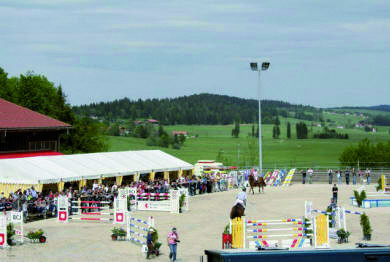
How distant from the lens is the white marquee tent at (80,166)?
3450cm

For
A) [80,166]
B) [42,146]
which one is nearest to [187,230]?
[80,166]

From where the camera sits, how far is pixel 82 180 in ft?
124

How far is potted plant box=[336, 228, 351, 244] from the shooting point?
23.1 m

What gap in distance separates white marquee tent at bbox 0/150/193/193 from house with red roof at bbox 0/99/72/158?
7.17m

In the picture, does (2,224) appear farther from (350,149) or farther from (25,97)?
(350,149)

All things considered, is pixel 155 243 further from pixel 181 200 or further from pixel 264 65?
pixel 264 65

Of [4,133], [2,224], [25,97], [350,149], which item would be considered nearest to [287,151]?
[350,149]

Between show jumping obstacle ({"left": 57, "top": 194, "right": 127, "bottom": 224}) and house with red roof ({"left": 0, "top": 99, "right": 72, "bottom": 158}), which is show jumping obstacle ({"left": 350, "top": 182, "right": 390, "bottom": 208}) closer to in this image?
show jumping obstacle ({"left": 57, "top": 194, "right": 127, "bottom": 224})

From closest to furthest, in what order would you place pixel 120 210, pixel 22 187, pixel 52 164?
pixel 120 210 → pixel 22 187 → pixel 52 164

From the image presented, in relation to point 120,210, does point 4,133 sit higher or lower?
higher

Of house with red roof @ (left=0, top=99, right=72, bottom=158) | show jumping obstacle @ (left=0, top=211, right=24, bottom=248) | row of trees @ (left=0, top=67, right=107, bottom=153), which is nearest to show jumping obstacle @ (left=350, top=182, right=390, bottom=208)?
show jumping obstacle @ (left=0, top=211, right=24, bottom=248)

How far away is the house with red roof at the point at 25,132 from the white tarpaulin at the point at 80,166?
23.3ft

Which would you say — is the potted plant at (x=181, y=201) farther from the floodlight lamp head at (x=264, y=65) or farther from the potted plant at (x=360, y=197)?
the floodlight lamp head at (x=264, y=65)

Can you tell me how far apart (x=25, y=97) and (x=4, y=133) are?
114 ft
